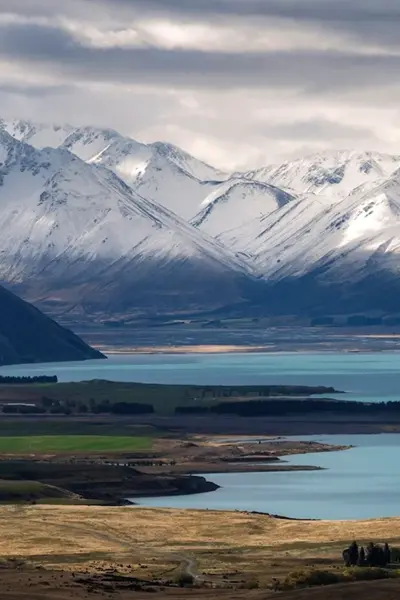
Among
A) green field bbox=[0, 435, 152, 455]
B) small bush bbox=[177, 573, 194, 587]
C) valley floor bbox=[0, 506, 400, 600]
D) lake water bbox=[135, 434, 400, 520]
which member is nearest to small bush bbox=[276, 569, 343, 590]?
valley floor bbox=[0, 506, 400, 600]

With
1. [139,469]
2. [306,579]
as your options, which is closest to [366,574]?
[306,579]

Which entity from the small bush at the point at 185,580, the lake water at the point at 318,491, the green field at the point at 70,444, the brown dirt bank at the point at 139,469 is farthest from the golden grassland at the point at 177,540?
the green field at the point at 70,444

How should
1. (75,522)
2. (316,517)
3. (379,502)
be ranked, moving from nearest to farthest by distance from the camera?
1. (75,522)
2. (316,517)
3. (379,502)

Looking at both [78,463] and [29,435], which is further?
[29,435]

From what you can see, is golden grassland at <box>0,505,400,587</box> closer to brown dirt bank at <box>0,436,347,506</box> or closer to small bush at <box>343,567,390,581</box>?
small bush at <box>343,567,390,581</box>

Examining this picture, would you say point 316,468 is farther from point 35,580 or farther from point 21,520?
point 35,580

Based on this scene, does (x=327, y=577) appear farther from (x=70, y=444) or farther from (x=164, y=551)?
(x=70, y=444)

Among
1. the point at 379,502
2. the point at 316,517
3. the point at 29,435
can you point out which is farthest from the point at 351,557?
the point at 29,435
